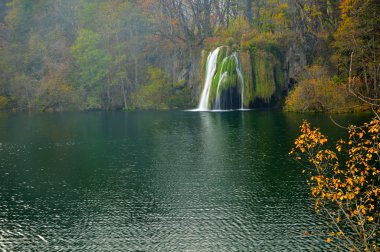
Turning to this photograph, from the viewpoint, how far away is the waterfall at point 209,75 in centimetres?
6738

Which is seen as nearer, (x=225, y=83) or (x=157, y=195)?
(x=157, y=195)

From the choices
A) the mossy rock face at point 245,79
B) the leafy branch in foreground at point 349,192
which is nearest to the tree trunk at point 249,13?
the mossy rock face at point 245,79

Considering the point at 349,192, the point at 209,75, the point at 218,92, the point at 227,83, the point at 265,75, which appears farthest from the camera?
the point at 209,75

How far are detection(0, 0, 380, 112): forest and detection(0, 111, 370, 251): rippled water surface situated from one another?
3134cm

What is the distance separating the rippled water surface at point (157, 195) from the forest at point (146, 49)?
31.3 meters

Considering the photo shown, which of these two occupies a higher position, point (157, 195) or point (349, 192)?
point (349, 192)

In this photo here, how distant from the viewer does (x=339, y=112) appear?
52250mm

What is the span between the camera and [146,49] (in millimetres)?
82250

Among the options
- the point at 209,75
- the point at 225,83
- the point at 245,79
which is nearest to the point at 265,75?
the point at 245,79

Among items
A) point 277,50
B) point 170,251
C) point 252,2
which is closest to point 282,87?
point 277,50

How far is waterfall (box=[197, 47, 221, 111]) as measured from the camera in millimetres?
67375

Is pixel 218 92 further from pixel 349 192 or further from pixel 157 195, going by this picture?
pixel 349 192

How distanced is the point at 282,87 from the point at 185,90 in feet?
61.8

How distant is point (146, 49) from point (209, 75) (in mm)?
19348
